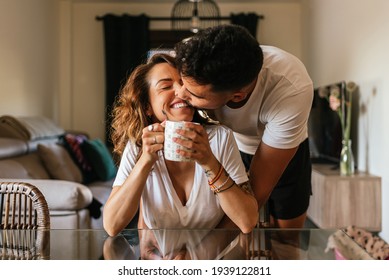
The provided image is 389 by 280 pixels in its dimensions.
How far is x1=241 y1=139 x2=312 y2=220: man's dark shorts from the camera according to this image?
1.77 meters

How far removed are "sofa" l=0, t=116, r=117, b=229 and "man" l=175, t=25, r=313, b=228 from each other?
983mm

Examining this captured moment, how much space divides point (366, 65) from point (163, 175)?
2465 mm

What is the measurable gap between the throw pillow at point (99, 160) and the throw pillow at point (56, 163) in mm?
309

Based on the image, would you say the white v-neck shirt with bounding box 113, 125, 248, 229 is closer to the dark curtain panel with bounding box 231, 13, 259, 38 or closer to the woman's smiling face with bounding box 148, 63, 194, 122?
the woman's smiling face with bounding box 148, 63, 194, 122

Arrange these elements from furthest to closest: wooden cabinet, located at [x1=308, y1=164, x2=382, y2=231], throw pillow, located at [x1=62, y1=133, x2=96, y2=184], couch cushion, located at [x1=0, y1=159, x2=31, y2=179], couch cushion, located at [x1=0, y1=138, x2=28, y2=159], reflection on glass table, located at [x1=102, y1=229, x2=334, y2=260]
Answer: throw pillow, located at [x1=62, y1=133, x2=96, y2=184]
wooden cabinet, located at [x1=308, y1=164, x2=382, y2=231]
couch cushion, located at [x1=0, y1=138, x2=28, y2=159]
couch cushion, located at [x1=0, y1=159, x2=31, y2=179]
reflection on glass table, located at [x1=102, y1=229, x2=334, y2=260]

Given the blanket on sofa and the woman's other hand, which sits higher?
the woman's other hand

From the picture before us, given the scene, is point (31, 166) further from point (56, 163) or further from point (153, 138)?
point (153, 138)

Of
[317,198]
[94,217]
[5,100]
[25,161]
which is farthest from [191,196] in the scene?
[5,100]

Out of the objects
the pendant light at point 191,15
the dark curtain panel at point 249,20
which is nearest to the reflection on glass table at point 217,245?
the pendant light at point 191,15

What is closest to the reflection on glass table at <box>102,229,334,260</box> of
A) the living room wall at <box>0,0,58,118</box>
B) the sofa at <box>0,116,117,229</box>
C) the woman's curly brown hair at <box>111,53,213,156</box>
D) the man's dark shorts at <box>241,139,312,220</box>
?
the woman's curly brown hair at <box>111,53,213,156</box>

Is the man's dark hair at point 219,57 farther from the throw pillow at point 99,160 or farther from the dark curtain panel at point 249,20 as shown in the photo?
Result: the dark curtain panel at point 249,20

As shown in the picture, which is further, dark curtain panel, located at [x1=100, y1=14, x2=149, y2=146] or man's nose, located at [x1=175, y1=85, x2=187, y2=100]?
dark curtain panel, located at [x1=100, y1=14, x2=149, y2=146]

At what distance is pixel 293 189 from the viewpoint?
179 cm

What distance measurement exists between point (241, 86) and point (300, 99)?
30 cm
